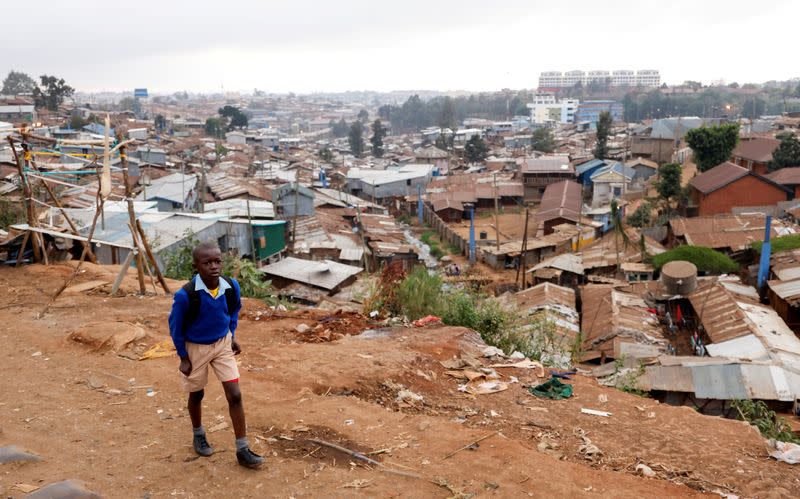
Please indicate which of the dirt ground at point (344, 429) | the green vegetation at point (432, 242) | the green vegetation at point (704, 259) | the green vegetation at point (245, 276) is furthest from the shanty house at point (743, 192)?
the dirt ground at point (344, 429)

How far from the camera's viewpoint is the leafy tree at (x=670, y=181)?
2676 centimetres

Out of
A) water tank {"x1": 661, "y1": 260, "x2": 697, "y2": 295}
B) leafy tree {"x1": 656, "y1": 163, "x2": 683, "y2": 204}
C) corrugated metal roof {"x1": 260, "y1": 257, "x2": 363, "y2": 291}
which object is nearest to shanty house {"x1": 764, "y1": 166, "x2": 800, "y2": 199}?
leafy tree {"x1": 656, "y1": 163, "x2": 683, "y2": 204}

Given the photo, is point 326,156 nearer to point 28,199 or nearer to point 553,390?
point 28,199

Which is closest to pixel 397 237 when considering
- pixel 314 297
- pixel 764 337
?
pixel 314 297

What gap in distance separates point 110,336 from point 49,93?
6155cm

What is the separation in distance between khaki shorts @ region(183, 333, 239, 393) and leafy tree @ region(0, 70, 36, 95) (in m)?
100

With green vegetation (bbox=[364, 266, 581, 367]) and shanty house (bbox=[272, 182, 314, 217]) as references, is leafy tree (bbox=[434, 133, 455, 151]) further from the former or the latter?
green vegetation (bbox=[364, 266, 581, 367])

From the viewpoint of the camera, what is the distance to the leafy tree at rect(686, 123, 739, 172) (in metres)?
30.3

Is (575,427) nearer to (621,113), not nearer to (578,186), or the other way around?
(578,186)

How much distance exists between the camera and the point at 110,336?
598cm

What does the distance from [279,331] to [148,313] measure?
1.58 metres

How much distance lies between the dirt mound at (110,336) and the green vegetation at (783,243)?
657 inches

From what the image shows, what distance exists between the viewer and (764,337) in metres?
11.8

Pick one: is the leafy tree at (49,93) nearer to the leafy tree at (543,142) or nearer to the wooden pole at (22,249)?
the leafy tree at (543,142)
